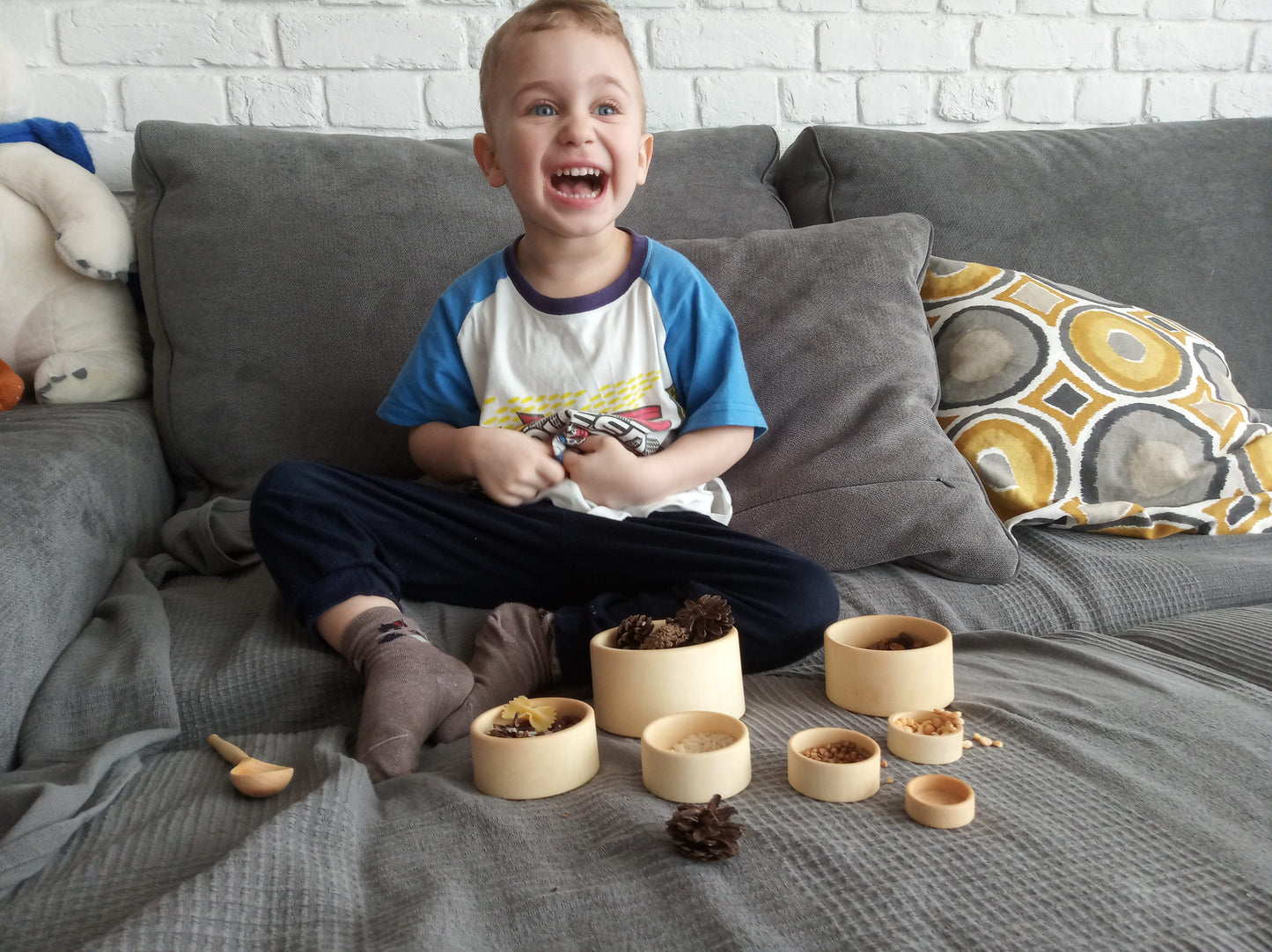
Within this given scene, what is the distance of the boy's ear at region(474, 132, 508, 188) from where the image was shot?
1.18m

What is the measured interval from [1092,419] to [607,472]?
62cm

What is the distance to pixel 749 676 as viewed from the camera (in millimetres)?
1012

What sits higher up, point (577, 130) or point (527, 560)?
point (577, 130)

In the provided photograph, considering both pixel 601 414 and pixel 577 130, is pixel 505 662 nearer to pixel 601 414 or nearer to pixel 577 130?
pixel 601 414

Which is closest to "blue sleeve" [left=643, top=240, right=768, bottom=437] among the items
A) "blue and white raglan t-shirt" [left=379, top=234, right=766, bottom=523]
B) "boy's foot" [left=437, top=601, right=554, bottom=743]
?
"blue and white raglan t-shirt" [left=379, top=234, right=766, bottom=523]

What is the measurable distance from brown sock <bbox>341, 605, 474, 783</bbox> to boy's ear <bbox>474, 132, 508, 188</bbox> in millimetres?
522

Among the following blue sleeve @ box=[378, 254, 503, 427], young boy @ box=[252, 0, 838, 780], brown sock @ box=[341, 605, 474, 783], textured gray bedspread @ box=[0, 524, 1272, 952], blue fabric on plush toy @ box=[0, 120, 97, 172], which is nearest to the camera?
textured gray bedspread @ box=[0, 524, 1272, 952]

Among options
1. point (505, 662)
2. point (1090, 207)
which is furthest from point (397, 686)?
point (1090, 207)

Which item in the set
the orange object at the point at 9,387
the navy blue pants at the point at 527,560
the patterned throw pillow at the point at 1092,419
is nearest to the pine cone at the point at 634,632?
the navy blue pants at the point at 527,560

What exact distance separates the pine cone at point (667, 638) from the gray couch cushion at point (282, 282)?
598mm

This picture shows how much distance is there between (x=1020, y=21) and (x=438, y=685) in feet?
5.56

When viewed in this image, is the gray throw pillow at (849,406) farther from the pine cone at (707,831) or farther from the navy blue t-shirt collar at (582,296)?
the pine cone at (707,831)

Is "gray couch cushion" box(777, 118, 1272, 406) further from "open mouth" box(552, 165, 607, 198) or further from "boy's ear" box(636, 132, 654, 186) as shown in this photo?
"open mouth" box(552, 165, 607, 198)

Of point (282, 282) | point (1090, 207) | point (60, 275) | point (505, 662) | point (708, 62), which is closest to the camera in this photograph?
point (505, 662)
